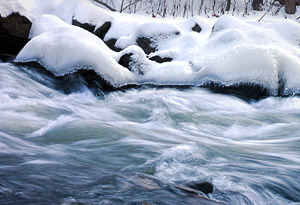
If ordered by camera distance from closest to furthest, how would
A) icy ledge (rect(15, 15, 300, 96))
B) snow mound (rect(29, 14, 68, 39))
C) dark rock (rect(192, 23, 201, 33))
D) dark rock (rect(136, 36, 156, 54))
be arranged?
1. icy ledge (rect(15, 15, 300, 96))
2. snow mound (rect(29, 14, 68, 39))
3. dark rock (rect(136, 36, 156, 54))
4. dark rock (rect(192, 23, 201, 33))

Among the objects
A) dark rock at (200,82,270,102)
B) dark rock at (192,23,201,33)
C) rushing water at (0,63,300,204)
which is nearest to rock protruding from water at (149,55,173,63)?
rushing water at (0,63,300,204)

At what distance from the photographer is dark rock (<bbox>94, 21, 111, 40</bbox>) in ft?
25.2

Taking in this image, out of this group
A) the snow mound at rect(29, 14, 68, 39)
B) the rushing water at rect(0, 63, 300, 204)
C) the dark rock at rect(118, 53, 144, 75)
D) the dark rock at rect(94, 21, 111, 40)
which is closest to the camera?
the rushing water at rect(0, 63, 300, 204)

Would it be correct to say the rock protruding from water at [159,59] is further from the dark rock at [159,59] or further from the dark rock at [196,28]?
the dark rock at [196,28]

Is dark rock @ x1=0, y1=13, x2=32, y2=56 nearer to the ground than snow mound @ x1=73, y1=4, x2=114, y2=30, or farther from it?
nearer to the ground

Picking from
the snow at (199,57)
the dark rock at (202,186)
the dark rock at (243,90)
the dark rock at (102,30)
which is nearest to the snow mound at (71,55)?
the snow at (199,57)

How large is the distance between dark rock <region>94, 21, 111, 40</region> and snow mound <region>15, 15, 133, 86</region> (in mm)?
2144

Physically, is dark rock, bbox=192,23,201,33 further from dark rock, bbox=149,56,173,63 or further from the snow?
dark rock, bbox=149,56,173,63

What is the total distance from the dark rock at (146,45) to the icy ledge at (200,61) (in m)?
0.93

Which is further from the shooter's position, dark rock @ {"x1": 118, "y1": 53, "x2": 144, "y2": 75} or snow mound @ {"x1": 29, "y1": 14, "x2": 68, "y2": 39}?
snow mound @ {"x1": 29, "y1": 14, "x2": 68, "y2": 39}

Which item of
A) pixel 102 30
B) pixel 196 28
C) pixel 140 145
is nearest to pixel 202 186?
pixel 140 145

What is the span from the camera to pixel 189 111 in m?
4.74

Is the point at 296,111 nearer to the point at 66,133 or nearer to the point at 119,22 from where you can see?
the point at 66,133

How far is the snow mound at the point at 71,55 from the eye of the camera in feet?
16.4
